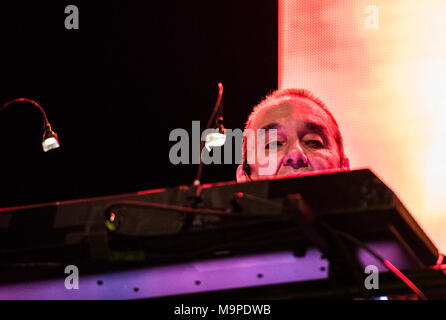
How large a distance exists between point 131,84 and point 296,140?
231 centimetres

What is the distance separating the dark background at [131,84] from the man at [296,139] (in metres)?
1.82

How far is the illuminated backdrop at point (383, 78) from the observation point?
12.6 ft

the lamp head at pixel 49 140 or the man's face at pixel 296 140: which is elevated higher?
the lamp head at pixel 49 140

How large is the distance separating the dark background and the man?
1816 mm

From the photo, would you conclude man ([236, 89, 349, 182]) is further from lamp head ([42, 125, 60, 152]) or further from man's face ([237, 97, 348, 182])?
lamp head ([42, 125, 60, 152])

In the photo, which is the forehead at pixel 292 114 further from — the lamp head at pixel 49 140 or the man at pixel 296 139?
the lamp head at pixel 49 140

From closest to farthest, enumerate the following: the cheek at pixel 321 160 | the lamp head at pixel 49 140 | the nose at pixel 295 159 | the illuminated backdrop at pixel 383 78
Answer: the nose at pixel 295 159, the cheek at pixel 321 160, the lamp head at pixel 49 140, the illuminated backdrop at pixel 383 78

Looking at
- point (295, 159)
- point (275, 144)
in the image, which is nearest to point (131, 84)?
point (275, 144)

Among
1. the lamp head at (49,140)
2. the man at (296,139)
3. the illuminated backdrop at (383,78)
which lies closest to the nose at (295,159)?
the man at (296,139)

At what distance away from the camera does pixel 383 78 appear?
159 inches

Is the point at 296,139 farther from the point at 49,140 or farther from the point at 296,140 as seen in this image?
the point at 49,140
